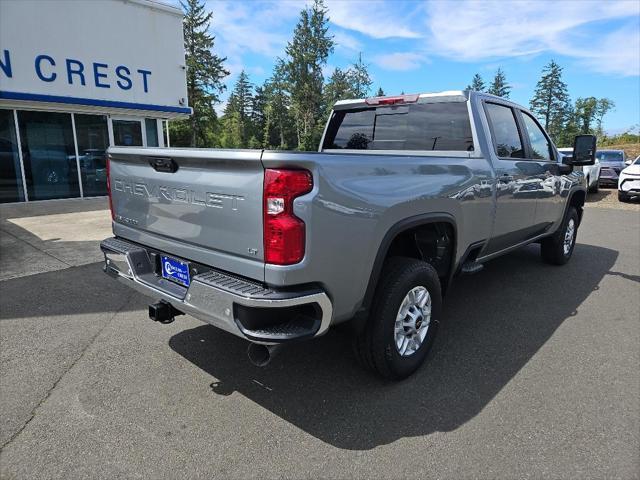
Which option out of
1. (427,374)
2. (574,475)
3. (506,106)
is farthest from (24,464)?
(506,106)

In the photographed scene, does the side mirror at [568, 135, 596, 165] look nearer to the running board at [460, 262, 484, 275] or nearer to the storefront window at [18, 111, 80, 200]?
the running board at [460, 262, 484, 275]

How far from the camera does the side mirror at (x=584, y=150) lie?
17.0ft

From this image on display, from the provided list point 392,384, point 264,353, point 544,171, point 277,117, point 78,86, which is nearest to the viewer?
point 264,353

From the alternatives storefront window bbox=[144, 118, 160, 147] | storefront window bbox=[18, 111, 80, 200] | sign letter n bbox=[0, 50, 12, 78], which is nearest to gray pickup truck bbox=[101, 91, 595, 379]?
sign letter n bbox=[0, 50, 12, 78]

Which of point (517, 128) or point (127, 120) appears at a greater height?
point (127, 120)

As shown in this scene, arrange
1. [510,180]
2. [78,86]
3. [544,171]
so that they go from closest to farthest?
[510,180] → [544,171] → [78,86]

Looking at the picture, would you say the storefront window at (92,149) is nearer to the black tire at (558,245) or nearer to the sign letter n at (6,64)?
the sign letter n at (6,64)

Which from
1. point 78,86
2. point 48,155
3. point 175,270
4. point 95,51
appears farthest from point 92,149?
point 175,270

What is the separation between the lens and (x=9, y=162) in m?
11.1

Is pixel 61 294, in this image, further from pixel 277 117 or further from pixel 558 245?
pixel 277 117

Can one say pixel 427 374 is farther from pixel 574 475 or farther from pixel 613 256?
pixel 613 256

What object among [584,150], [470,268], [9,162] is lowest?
[470,268]

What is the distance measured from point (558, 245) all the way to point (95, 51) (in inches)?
486

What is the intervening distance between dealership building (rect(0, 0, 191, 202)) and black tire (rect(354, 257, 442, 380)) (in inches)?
449
